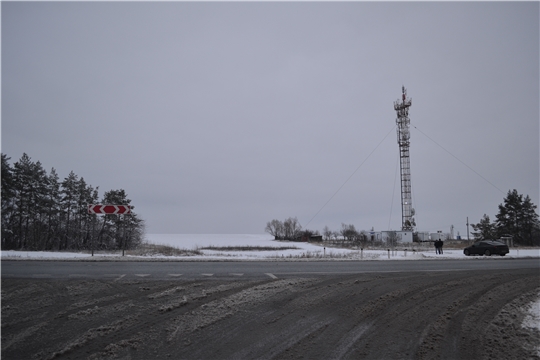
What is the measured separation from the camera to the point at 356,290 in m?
10.3

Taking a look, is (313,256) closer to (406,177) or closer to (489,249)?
(489,249)

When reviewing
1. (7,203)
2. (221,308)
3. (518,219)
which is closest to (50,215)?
(7,203)

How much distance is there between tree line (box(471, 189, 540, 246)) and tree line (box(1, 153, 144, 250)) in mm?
60512

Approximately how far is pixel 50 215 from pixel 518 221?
7444 centimetres

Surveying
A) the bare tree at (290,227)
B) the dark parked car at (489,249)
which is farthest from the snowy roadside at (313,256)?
the bare tree at (290,227)

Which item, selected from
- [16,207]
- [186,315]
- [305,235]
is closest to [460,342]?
[186,315]

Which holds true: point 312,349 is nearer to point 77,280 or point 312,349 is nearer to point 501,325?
point 501,325

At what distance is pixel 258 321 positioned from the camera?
7633mm

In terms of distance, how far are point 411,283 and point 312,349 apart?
6424 millimetres

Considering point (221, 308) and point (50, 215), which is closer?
point (221, 308)

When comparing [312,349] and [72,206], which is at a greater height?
[72,206]

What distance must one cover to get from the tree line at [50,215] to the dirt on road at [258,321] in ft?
105

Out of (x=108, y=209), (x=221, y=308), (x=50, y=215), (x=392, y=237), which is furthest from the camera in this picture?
(x=392, y=237)

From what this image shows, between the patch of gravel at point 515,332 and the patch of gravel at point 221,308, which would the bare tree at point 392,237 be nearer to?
the patch of gravel at point 515,332
